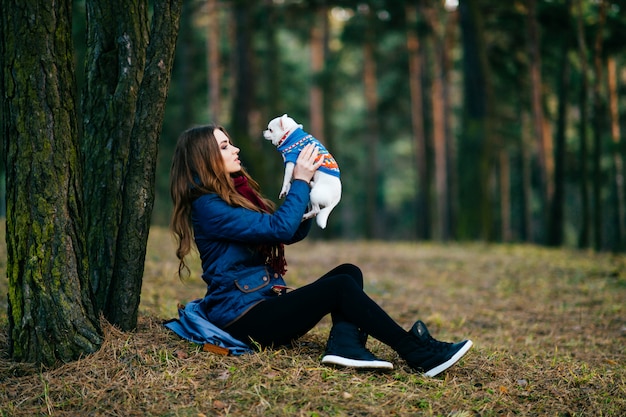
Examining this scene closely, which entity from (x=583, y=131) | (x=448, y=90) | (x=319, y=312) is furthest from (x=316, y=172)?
(x=448, y=90)

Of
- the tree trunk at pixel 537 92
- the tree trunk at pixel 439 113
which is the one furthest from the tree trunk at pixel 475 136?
the tree trunk at pixel 439 113

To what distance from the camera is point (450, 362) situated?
12.7 feet

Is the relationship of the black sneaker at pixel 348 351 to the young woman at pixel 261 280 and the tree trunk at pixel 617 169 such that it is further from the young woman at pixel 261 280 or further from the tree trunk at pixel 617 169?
the tree trunk at pixel 617 169

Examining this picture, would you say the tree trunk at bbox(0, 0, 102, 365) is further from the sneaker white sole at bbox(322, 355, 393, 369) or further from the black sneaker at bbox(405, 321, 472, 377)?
the black sneaker at bbox(405, 321, 472, 377)

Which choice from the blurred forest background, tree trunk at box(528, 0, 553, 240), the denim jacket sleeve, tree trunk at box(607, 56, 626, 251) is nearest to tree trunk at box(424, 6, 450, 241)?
the blurred forest background

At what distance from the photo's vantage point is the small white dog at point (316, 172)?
3992 millimetres

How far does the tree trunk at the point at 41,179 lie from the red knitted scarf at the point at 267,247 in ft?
3.48

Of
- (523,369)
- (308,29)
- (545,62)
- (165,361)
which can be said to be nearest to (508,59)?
(545,62)

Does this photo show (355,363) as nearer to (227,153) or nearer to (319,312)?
(319,312)

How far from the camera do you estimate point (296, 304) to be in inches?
154

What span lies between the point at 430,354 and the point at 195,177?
6.33 feet

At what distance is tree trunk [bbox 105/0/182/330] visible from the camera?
13.4 feet

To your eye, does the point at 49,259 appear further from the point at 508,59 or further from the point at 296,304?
the point at 508,59

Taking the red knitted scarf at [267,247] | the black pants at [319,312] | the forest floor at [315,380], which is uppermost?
the red knitted scarf at [267,247]
